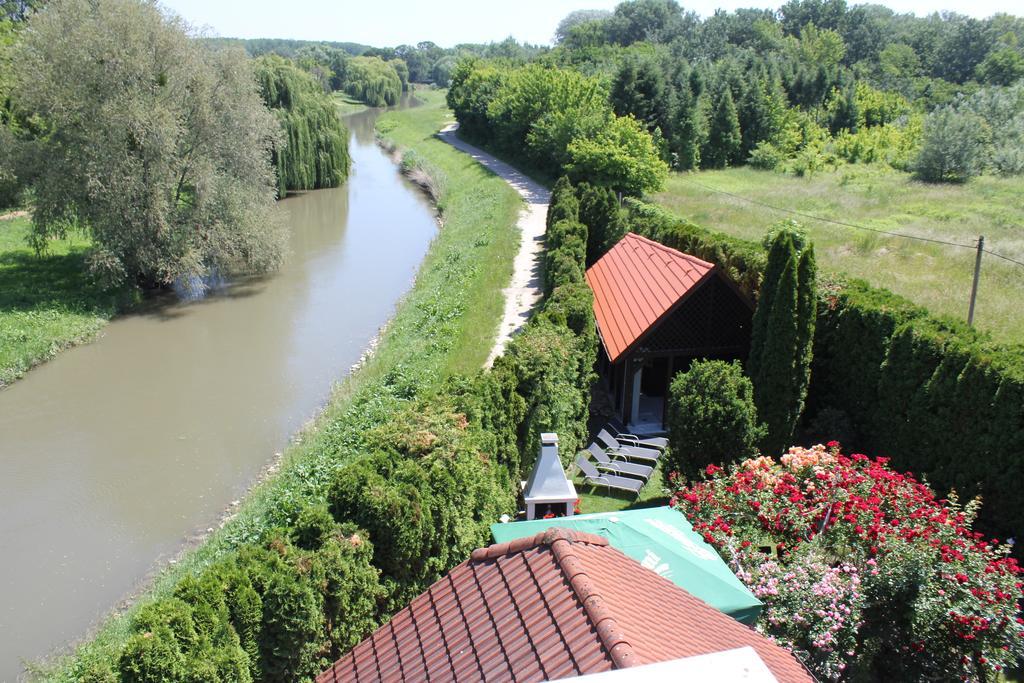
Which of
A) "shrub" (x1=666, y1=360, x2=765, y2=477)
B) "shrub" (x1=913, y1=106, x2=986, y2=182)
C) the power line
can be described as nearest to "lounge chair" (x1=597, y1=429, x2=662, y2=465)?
"shrub" (x1=666, y1=360, x2=765, y2=477)

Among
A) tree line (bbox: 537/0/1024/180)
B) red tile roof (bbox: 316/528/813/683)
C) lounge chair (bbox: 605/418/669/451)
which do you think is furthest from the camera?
tree line (bbox: 537/0/1024/180)

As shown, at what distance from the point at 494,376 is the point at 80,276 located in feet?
65.8

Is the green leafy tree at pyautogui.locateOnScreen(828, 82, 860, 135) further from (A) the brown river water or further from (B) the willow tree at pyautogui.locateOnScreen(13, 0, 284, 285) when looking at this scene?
(B) the willow tree at pyautogui.locateOnScreen(13, 0, 284, 285)

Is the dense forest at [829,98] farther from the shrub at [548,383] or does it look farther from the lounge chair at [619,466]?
the lounge chair at [619,466]

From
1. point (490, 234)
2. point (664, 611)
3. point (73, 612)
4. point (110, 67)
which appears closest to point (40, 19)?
point (110, 67)

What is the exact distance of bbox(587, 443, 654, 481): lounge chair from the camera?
12492mm

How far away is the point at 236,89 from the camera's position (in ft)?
80.9

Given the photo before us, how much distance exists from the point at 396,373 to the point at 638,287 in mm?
5732

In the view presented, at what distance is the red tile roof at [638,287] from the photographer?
14516 mm

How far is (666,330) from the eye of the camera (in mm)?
14773

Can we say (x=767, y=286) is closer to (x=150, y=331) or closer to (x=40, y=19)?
(x=150, y=331)

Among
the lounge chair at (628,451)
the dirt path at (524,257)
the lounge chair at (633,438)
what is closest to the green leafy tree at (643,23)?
the dirt path at (524,257)

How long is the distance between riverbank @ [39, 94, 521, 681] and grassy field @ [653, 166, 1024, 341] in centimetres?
770

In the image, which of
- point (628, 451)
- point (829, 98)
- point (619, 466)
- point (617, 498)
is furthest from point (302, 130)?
point (829, 98)
